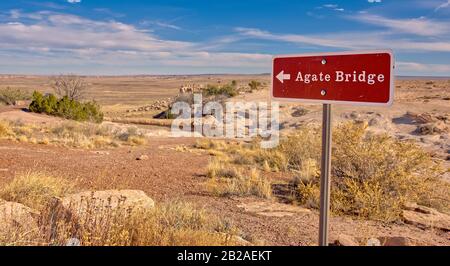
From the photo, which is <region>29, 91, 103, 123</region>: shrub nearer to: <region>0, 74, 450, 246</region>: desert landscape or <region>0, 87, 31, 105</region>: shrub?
<region>0, 74, 450, 246</region>: desert landscape

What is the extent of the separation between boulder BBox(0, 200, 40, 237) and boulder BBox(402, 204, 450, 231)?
5.91 m

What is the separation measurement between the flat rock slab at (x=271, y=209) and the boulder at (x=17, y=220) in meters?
3.64

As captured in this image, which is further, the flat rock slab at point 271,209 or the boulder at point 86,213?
the flat rock slab at point 271,209

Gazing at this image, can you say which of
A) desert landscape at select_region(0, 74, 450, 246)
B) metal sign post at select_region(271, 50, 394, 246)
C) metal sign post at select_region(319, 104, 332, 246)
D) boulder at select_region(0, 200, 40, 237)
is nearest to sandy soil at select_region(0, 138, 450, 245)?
desert landscape at select_region(0, 74, 450, 246)

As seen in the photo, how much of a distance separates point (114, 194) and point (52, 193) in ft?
4.49

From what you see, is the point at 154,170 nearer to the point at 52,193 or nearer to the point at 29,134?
the point at 52,193

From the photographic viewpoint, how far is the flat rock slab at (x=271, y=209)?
300 inches

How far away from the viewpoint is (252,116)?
114 ft

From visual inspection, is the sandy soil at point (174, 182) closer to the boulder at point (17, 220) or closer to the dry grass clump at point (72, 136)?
the dry grass clump at point (72, 136)

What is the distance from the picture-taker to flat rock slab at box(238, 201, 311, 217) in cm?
762

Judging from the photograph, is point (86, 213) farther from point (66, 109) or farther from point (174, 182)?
point (66, 109)

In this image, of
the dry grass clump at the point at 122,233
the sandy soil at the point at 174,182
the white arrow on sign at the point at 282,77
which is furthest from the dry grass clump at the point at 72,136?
the white arrow on sign at the point at 282,77

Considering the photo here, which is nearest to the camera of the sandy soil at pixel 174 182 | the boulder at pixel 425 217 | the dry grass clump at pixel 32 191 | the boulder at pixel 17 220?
the boulder at pixel 17 220
